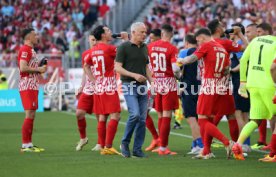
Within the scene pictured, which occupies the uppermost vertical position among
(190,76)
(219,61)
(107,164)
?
(219,61)

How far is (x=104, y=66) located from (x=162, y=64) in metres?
1.14

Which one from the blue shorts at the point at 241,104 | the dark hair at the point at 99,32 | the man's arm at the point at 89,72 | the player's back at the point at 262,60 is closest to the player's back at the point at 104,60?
the dark hair at the point at 99,32

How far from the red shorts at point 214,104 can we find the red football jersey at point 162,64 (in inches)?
58.5

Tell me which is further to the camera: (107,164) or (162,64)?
(162,64)

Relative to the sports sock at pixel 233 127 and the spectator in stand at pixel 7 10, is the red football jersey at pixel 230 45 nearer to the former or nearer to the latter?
the sports sock at pixel 233 127

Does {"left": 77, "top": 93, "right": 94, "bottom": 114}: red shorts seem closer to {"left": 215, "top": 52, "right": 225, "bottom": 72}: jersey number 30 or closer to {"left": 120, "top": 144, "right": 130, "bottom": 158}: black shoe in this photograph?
{"left": 120, "top": 144, "right": 130, "bottom": 158}: black shoe

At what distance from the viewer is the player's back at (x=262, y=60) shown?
44.2 ft

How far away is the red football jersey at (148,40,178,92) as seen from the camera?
15461 millimetres

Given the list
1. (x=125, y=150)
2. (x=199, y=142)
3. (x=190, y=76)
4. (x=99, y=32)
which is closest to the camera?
(x=125, y=150)

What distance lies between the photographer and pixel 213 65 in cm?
1401

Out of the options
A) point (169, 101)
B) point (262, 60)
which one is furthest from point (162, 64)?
point (262, 60)

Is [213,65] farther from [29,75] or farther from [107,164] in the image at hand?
[29,75]

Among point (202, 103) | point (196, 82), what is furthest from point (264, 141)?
point (202, 103)

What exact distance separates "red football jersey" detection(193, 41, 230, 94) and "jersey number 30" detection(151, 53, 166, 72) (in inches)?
57.2
